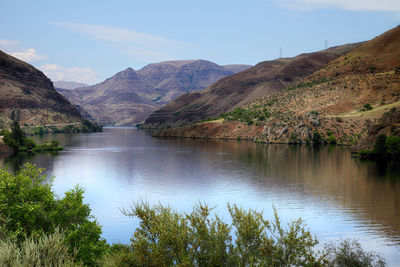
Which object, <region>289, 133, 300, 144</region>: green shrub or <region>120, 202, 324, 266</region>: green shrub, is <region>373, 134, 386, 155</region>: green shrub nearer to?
<region>289, 133, 300, 144</region>: green shrub

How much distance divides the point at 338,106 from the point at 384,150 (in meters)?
64.6

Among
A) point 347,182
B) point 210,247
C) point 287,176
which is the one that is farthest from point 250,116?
point 210,247

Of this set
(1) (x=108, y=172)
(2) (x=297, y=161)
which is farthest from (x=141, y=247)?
(2) (x=297, y=161)

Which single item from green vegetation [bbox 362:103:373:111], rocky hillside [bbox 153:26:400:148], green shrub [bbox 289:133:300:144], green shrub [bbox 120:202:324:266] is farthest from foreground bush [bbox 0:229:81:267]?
green vegetation [bbox 362:103:373:111]

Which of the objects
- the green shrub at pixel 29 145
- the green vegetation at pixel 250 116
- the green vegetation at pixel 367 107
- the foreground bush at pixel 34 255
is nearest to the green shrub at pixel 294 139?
the green vegetation at pixel 367 107

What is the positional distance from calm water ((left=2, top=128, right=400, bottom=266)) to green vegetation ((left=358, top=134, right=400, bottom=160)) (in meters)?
3.05

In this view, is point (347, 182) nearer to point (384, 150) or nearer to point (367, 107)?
point (384, 150)

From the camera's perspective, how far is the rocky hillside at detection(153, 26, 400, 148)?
114 meters

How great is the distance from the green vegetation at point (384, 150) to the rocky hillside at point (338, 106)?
3293mm

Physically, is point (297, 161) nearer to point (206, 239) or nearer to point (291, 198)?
point (291, 198)

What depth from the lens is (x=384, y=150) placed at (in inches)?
2894

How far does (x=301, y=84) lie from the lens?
180 meters

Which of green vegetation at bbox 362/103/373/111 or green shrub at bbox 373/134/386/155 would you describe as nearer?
green shrub at bbox 373/134/386/155

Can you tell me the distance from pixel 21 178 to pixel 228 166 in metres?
48.8
